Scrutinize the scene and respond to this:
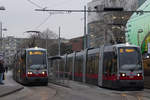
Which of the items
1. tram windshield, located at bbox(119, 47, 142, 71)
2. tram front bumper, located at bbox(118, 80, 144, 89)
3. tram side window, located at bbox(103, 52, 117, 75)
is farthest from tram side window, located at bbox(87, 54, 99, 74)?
tram front bumper, located at bbox(118, 80, 144, 89)

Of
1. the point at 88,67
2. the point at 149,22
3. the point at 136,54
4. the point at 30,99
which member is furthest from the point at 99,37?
the point at 30,99

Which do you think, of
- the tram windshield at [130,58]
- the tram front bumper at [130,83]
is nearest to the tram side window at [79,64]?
the tram windshield at [130,58]

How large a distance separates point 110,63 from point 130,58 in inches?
60.8

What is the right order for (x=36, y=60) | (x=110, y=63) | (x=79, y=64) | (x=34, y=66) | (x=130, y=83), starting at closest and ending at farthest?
(x=130, y=83), (x=110, y=63), (x=34, y=66), (x=36, y=60), (x=79, y=64)

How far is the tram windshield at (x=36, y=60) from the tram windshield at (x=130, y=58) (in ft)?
26.1

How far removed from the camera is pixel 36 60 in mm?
29453

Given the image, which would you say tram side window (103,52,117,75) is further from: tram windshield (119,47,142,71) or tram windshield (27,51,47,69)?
tram windshield (27,51,47,69)

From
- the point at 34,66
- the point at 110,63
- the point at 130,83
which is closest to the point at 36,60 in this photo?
the point at 34,66

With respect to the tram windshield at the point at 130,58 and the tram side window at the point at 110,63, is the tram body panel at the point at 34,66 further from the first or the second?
the tram windshield at the point at 130,58

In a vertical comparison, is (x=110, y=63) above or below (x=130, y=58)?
below

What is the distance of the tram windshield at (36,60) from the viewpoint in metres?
29.2

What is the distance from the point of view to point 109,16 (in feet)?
205

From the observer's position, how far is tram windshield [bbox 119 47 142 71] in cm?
2319

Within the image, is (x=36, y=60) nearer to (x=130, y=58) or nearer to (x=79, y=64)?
(x=79, y=64)
